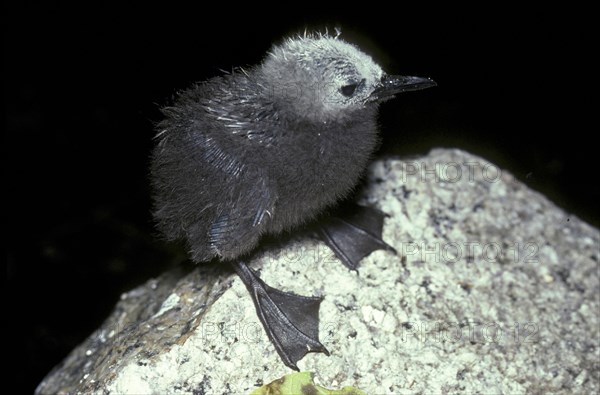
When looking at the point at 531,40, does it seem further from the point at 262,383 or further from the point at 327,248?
the point at 262,383

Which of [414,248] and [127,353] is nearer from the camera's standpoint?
[127,353]

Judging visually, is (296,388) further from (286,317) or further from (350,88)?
(350,88)

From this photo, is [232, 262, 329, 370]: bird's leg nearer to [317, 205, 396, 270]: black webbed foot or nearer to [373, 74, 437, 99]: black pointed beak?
[317, 205, 396, 270]: black webbed foot

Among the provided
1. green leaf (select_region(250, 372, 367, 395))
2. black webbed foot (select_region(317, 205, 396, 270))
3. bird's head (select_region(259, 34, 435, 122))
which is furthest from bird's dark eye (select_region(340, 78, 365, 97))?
green leaf (select_region(250, 372, 367, 395))

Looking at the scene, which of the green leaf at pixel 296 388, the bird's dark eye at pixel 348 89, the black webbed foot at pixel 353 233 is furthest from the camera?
the black webbed foot at pixel 353 233

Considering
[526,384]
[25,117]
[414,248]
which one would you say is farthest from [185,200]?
[25,117]

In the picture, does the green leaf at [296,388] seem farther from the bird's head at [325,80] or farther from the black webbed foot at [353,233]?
the bird's head at [325,80]

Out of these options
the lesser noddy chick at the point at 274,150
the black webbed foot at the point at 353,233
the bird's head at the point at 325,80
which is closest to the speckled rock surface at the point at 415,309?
the black webbed foot at the point at 353,233
